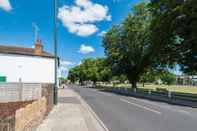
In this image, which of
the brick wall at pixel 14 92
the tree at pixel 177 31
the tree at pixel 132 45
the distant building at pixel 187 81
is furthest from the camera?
the distant building at pixel 187 81

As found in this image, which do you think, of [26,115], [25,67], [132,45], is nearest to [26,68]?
[25,67]

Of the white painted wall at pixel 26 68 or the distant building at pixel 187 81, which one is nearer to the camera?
the white painted wall at pixel 26 68

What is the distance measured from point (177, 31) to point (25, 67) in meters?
24.9

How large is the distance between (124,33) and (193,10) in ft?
95.0

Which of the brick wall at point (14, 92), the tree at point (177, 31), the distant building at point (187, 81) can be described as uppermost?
the tree at point (177, 31)

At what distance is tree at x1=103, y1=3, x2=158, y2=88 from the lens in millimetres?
51153

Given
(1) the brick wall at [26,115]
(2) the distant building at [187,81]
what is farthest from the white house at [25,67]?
(2) the distant building at [187,81]

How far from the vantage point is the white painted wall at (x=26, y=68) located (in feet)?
144

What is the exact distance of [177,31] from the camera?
3161 cm

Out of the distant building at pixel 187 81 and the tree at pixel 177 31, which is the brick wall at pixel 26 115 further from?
the distant building at pixel 187 81

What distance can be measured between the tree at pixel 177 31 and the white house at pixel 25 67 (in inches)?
782

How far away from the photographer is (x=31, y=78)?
45250 mm

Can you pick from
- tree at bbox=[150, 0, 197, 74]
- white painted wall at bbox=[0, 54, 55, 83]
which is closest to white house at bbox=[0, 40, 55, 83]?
white painted wall at bbox=[0, 54, 55, 83]

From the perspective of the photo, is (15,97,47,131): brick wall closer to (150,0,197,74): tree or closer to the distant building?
(150,0,197,74): tree
